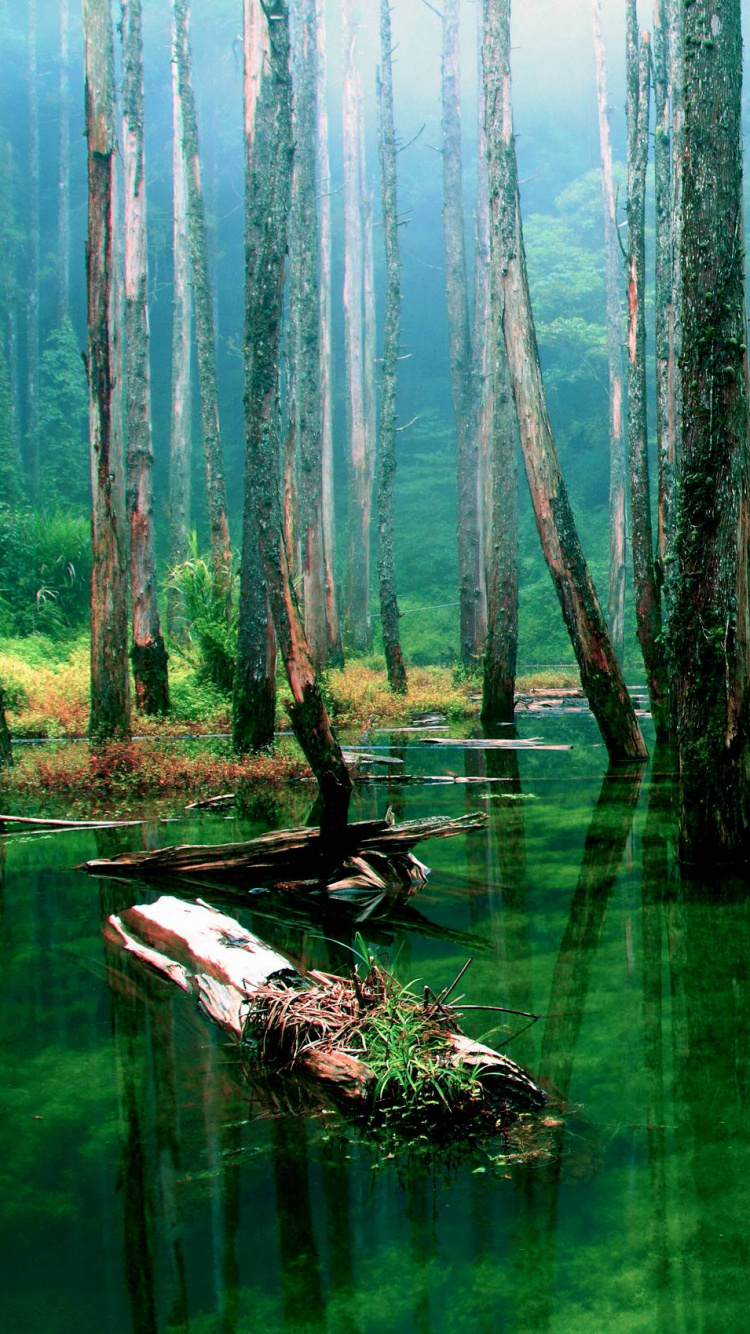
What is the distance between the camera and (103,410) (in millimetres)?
10977

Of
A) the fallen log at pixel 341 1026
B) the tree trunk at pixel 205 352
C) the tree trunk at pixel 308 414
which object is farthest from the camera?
the tree trunk at pixel 308 414

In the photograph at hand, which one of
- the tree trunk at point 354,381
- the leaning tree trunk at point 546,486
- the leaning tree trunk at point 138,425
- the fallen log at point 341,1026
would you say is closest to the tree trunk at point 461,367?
the tree trunk at point 354,381

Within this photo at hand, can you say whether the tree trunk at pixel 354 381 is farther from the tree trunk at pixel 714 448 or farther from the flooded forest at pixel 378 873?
the tree trunk at pixel 714 448

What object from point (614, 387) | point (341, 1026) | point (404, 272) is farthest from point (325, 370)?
point (404, 272)

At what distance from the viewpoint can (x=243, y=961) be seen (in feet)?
15.3

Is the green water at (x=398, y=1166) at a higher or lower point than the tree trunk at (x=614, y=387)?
lower

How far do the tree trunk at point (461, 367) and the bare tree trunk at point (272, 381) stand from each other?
11.2 m

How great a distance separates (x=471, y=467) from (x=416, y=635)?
11.2m

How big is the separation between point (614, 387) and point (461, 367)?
6.13 metres

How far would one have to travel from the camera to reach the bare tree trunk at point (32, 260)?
35.3 meters

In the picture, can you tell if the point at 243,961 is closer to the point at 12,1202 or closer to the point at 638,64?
the point at 12,1202

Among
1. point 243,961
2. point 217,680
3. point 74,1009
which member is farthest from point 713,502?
point 217,680

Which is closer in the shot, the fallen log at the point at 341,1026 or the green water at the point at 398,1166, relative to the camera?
the green water at the point at 398,1166

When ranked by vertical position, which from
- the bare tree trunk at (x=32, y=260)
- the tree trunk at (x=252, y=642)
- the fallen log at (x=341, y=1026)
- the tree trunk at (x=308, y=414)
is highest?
the bare tree trunk at (x=32, y=260)
